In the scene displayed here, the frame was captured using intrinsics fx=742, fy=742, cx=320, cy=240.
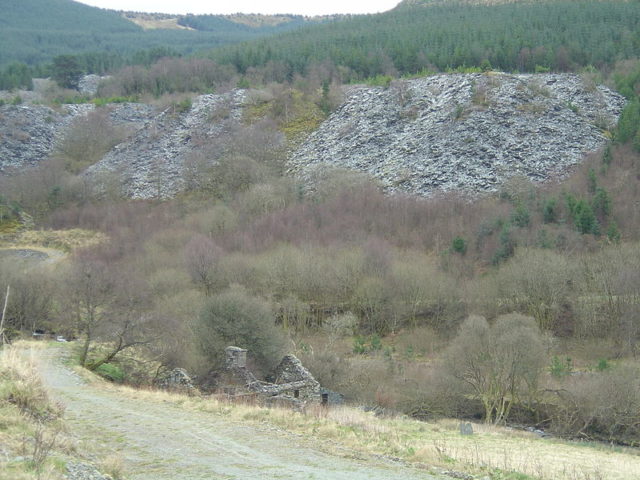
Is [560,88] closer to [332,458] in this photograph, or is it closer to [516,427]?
[516,427]

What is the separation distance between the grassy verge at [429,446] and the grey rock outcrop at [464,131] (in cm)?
4676

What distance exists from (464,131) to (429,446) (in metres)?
60.4

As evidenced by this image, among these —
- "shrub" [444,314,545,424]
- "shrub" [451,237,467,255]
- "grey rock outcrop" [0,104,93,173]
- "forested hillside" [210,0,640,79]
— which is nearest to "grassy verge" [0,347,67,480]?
"shrub" [444,314,545,424]

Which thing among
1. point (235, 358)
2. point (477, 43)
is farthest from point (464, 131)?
point (235, 358)

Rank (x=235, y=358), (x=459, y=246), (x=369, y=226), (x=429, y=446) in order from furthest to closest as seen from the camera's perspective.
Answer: (x=369, y=226)
(x=459, y=246)
(x=235, y=358)
(x=429, y=446)

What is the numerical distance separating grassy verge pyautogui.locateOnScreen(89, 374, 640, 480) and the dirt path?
1.84 ft

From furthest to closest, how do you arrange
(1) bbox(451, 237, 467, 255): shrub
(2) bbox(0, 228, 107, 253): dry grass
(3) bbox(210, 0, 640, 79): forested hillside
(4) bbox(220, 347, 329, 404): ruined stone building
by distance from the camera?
1. (3) bbox(210, 0, 640, 79): forested hillside
2. (2) bbox(0, 228, 107, 253): dry grass
3. (1) bbox(451, 237, 467, 255): shrub
4. (4) bbox(220, 347, 329, 404): ruined stone building

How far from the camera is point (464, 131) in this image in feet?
240

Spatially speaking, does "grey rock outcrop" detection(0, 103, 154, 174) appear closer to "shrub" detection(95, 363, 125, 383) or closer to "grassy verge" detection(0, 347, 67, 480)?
"shrub" detection(95, 363, 125, 383)

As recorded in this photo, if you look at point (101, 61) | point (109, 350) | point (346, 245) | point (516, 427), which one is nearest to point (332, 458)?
point (109, 350)

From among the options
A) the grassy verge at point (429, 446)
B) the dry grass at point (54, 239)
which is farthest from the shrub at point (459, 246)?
the grassy verge at point (429, 446)

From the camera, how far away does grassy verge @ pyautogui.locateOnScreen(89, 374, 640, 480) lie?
46.3 feet

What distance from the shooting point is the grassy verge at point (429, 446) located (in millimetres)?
14117

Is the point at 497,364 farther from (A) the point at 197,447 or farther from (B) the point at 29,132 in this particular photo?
(B) the point at 29,132
